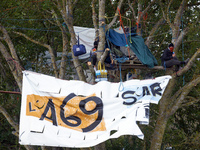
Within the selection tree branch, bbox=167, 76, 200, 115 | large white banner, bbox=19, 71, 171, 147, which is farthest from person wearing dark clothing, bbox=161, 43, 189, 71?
large white banner, bbox=19, 71, 171, 147

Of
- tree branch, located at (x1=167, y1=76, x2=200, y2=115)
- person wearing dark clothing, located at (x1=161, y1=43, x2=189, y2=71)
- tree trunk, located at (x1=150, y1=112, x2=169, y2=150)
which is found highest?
person wearing dark clothing, located at (x1=161, y1=43, x2=189, y2=71)

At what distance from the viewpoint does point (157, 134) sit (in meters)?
10.9

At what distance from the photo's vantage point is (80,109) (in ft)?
25.7

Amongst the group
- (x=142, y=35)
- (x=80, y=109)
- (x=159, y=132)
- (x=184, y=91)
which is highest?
(x=142, y=35)

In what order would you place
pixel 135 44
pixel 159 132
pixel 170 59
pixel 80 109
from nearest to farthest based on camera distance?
pixel 80 109, pixel 170 59, pixel 135 44, pixel 159 132

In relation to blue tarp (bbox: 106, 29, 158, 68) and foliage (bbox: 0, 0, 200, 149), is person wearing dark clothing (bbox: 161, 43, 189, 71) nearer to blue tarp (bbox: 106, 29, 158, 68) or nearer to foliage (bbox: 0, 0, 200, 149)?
blue tarp (bbox: 106, 29, 158, 68)

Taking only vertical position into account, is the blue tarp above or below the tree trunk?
above

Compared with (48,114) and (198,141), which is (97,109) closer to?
(48,114)

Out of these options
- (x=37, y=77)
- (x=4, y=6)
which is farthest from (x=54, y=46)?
(x=37, y=77)

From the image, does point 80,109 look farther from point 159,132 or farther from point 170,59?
point 159,132

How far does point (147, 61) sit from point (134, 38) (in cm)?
110

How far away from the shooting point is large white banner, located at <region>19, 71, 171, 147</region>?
7.46 meters

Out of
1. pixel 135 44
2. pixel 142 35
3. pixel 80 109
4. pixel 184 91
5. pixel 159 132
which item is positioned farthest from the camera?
pixel 142 35

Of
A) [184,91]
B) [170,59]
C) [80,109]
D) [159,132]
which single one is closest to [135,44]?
[170,59]
